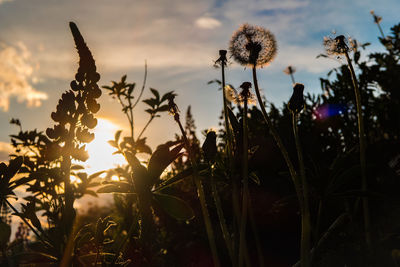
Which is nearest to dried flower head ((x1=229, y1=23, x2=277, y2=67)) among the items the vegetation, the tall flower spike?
the vegetation

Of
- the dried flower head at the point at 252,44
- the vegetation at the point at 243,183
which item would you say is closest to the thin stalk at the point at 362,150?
the vegetation at the point at 243,183

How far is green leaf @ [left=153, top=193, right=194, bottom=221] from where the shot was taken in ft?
4.07

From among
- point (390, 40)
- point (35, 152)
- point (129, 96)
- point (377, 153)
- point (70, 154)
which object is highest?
point (390, 40)

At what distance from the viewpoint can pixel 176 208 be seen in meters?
1.28

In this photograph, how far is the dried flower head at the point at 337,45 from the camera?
4.96 feet

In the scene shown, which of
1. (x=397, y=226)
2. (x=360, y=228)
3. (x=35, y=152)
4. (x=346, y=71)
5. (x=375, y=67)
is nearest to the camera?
(x=397, y=226)

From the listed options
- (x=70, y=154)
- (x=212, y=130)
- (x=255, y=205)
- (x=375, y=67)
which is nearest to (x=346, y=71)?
(x=375, y=67)

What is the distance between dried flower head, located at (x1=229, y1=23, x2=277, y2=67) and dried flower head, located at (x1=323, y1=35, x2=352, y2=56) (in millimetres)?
288

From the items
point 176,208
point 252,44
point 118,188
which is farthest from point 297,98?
point 118,188

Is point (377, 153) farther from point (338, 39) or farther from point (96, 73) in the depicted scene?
point (96, 73)

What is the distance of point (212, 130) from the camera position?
132cm

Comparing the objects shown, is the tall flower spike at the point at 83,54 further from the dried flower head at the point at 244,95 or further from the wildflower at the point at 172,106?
the dried flower head at the point at 244,95

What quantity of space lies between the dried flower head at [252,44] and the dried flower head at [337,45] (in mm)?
288

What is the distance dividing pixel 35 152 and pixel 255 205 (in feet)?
7.09
